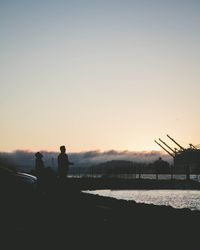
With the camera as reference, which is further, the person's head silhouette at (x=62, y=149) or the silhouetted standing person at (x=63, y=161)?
the silhouetted standing person at (x=63, y=161)

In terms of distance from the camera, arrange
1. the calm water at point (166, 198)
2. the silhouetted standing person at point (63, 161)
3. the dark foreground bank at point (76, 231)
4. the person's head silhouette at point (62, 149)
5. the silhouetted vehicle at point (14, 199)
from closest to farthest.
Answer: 1. the dark foreground bank at point (76, 231)
2. the silhouetted vehicle at point (14, 199)
3. the person's head silhouette at point (62, 149)
4. the silhouetted standing person at point (63, 161)
5. the calm water at point (166, 198)

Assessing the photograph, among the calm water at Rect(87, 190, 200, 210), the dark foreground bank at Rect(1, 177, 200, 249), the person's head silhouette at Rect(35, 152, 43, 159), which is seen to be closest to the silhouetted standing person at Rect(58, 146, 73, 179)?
the person's head silhouette at Rect(35, 152, 43, 159)

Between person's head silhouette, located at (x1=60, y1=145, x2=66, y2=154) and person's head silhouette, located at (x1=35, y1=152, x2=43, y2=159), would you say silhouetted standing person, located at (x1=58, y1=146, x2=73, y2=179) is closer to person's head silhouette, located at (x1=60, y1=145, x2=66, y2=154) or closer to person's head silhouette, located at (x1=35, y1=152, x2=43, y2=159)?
person's head silhouette, located at (x1=60, y1=145, x2=66, y2=154)

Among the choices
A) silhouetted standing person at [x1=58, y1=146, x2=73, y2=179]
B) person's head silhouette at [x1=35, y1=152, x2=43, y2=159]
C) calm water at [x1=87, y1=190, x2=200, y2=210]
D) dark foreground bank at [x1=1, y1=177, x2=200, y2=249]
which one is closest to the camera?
dark foreground bank at [x1=1, y1=177, x2=200, y2=249]

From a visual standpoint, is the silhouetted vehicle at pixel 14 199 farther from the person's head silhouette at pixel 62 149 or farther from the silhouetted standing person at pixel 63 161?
the silhouetted standing person at pixel 63 161

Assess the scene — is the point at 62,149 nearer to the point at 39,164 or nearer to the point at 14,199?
the point at 39,164

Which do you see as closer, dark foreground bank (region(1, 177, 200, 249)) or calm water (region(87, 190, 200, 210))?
dark foreground bank (region(1, 177, 200, 249))

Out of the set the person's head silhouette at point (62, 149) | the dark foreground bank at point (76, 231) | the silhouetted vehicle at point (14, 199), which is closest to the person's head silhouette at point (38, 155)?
the person's head silhouette at point (62, 149)

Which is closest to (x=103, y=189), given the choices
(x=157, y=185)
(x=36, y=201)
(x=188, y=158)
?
(x=157, y=185)

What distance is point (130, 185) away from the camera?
73.6 m

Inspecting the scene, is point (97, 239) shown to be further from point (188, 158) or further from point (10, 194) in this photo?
point (188, 158)

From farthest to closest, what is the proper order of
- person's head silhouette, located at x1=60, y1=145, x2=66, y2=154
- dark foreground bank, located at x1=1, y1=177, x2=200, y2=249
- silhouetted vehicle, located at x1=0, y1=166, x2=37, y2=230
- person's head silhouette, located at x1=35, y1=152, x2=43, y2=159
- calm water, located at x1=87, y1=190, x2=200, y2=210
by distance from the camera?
1. calm water, located at x1=87, y1=190, x2=200, y2=210
2. person's head silhouette, located at x1=35, y1=152, x2=43, y2=159
3. person's head silhouette, located at x1=60, y1=145, x2=66, y2=154
4. silhouetted vehicle, located at x1=0, y1=166, x2=37, y2=230
5. dark foreground bank, located at x1=1, y1=177, x2=200, y2=249

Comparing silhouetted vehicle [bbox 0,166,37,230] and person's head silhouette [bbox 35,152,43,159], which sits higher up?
person's head silhouette [bbox 35,152,43,159]

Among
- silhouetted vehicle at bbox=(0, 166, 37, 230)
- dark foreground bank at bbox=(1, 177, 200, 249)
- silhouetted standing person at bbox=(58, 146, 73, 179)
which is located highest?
silhouetted standing person at bbox=(58, 146, 73, 179)
